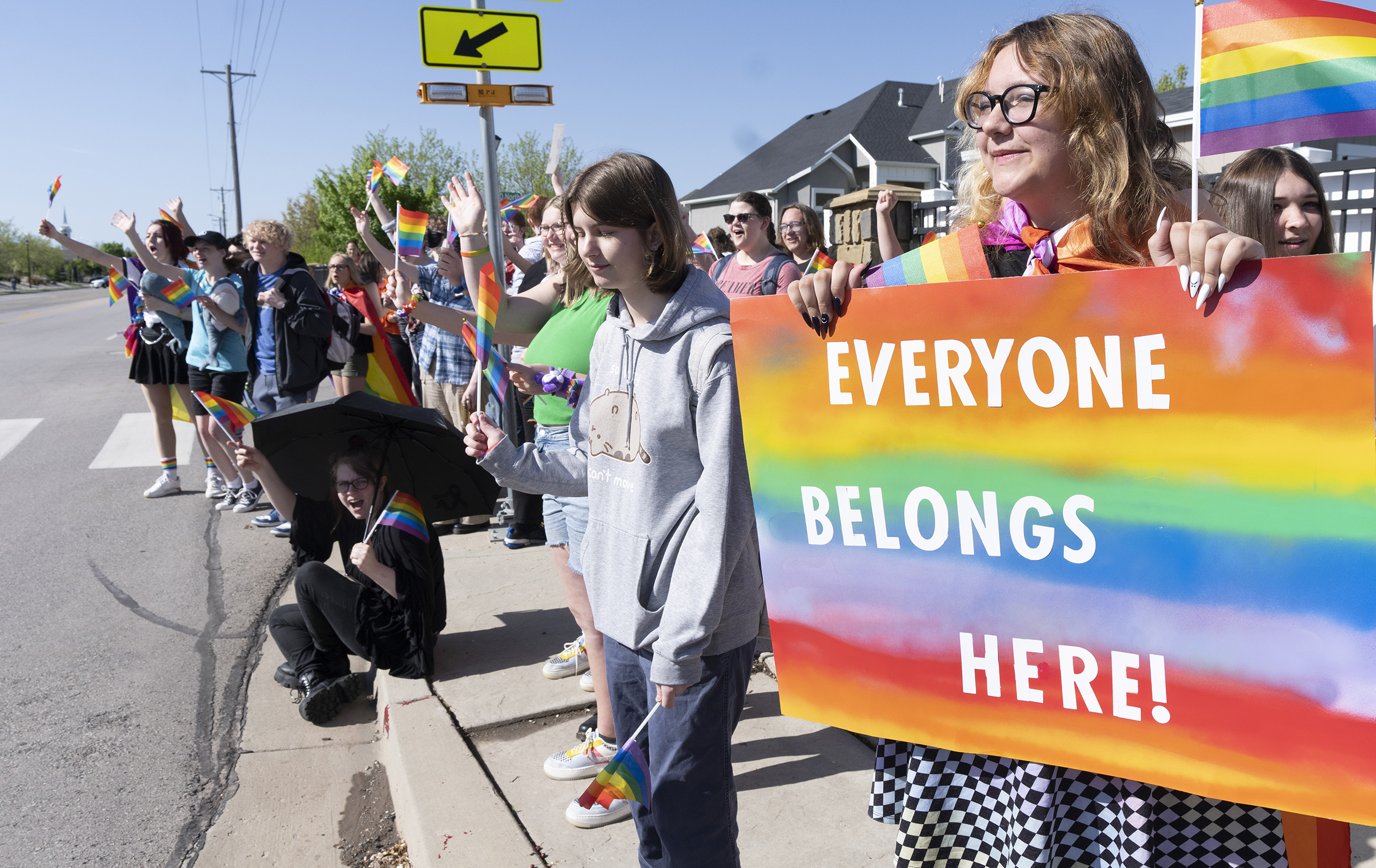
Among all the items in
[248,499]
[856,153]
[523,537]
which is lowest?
[523,537]

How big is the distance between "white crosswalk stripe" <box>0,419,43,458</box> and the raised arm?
101 inches

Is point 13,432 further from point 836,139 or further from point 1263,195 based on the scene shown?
point 836,139

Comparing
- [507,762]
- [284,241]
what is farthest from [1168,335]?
[284,241]

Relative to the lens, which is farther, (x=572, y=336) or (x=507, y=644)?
(x=507, y=644)

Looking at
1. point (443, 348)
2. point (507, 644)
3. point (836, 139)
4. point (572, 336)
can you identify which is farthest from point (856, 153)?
point (572, 336)

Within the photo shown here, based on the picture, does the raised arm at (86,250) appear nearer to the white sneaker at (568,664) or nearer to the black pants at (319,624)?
the black pants at (319,624)

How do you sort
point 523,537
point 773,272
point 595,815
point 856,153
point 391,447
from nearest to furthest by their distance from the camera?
point 595,815 < point 391,447 < point 773,272 < point 523,537 < point 856,153

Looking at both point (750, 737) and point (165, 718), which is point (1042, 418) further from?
point (165, 718)

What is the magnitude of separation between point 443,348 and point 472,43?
101 inches

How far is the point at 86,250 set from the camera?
7.86 m

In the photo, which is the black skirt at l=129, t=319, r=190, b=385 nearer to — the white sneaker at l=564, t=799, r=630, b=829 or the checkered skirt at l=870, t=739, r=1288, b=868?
the white sneaker at l=564, t=799, r=630, b=829

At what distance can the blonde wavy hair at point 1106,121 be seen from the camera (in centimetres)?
144

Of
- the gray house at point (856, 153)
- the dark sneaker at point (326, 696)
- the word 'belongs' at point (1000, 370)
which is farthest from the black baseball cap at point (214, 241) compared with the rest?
the gray house at point (856, 153)

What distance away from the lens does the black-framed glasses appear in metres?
1.46
